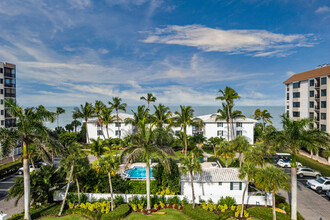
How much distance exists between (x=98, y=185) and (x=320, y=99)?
48.5 m

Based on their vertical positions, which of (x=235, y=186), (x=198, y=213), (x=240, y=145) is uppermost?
(x=240, y=145)

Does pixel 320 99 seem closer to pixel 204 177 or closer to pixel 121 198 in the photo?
pixel 204 177

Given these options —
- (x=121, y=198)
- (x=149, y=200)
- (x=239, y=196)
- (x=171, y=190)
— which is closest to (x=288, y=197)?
(x=239, y=196)

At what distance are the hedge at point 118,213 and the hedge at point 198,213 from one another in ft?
19.0

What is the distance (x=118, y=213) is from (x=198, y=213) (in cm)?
776

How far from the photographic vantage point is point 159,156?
66.3 ft

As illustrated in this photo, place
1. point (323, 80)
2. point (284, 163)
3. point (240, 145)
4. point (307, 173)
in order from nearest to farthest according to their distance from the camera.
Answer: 1. point (240, 145)
2. point (307, 173)
3. point (284, 163)
4. point (323, 80)

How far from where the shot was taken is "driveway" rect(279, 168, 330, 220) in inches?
797

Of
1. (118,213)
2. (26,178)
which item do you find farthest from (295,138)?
(26,178)

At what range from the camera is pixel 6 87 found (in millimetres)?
49844

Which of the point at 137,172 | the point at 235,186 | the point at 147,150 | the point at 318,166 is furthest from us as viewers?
the point at 137,172

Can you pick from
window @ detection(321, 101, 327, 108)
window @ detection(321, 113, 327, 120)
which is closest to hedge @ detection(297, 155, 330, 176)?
window @ detection(321, 113, 327, 120)

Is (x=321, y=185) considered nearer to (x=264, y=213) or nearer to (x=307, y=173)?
(x=307, y=173)

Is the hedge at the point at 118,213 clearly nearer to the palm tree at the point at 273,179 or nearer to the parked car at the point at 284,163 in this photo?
the palm tree at the point at 273,179
